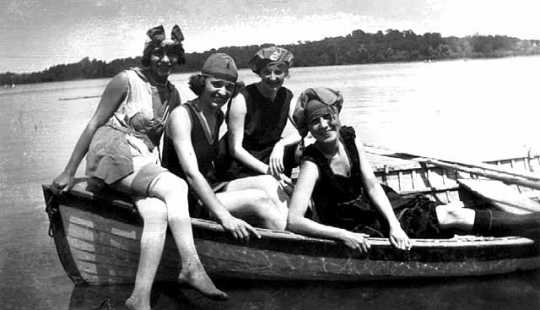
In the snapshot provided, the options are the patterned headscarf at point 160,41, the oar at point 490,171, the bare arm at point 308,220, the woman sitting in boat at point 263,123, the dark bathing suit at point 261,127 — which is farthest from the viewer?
the oar at point 490,171

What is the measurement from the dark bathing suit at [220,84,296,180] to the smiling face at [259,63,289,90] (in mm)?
147

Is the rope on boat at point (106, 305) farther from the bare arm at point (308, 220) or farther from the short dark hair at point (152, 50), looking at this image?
the short dark hair at point (152, 50)

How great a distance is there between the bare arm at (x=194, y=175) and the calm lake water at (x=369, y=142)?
71 cm

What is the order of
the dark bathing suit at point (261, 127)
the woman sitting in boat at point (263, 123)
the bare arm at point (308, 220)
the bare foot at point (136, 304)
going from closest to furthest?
the bare foot at point (136, 304), the bare arm at point (308, 220), the woman sitting in boat at point (263, 123), the dark bathing suit at point (261, 127)

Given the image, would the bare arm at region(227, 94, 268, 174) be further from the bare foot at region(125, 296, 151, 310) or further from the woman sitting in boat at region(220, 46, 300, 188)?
the bare foot at region(125, 296, 151, 310)

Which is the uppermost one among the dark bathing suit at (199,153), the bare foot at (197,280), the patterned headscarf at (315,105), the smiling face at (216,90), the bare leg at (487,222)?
the smiling face at (216,90)

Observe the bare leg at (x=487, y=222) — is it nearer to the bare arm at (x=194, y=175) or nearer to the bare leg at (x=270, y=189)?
the bare leg at (x=270, y=189)

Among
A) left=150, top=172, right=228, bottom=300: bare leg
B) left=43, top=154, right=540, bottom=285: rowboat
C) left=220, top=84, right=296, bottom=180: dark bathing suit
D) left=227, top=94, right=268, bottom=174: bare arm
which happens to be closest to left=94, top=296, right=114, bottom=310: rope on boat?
left=43, top=154, right=540, bottom=285: rowboat

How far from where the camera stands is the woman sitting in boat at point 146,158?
152 inches

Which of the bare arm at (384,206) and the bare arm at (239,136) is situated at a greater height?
the bare arm at (239,136)

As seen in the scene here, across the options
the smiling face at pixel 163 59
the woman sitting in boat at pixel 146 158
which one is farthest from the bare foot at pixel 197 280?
the smiling face at pixel 163 59

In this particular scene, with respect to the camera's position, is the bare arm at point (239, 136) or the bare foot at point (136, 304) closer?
the bare foot at point (136, 304)

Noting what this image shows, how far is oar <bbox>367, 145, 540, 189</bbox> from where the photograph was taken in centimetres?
487

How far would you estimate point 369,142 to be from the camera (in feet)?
42.7
